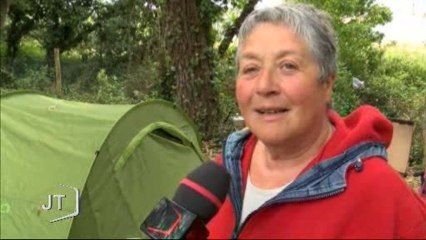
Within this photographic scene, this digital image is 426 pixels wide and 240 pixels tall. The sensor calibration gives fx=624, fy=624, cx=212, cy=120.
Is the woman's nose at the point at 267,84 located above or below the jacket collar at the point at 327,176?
above

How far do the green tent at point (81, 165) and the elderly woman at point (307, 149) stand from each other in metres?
1.21

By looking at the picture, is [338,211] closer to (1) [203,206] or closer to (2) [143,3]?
(1) [203,206]

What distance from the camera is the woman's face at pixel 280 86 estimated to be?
1411 millimetres

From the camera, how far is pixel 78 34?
18906 millimetres

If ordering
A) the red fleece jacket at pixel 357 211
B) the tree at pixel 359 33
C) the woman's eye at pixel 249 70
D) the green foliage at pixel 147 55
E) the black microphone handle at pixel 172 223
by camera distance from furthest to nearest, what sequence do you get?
the tree at pixel 359 33, the green foliage at pixel 147 55, the woman's eye at pixel 249 70, the red fleece jacket at pixel 357 211, the black microphone handle at pixel 172 223

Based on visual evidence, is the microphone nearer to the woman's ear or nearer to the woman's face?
the woman's face

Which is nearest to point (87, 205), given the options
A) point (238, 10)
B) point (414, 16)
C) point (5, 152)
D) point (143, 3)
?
point (5, 152)

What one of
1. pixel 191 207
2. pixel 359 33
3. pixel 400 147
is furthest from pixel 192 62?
pixel 191 207

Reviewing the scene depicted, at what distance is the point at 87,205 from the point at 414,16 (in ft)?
68.7

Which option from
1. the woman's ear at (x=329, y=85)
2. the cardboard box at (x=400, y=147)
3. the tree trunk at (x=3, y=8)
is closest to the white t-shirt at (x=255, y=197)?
the woman's ear at (x=329, y=85)

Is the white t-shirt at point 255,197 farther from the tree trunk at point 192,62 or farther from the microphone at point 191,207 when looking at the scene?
the tree trunk at point 192,62

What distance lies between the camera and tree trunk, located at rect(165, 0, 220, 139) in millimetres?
8766

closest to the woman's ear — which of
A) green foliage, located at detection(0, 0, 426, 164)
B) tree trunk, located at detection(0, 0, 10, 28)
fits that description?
green foliage, located at detection(0, 0, 426, 164)

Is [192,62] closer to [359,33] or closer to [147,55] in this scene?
[147,55]
